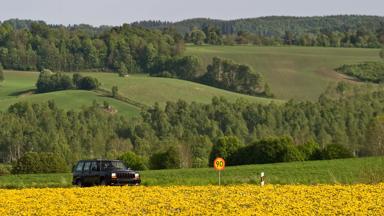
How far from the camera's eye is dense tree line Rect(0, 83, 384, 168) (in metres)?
146

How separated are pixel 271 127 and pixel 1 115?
5080cm

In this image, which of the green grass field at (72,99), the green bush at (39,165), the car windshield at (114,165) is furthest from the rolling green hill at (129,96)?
the car windshield at (114,165)

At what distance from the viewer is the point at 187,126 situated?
173125mm

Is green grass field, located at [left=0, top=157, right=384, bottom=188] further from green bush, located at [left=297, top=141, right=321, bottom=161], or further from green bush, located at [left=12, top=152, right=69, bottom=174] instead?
green bush, located at [left=12, top=152, right=69, bottom=174]

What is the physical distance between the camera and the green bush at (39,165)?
8556cm

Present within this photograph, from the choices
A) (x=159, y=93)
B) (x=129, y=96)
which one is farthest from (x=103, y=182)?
(x=159, y=93)

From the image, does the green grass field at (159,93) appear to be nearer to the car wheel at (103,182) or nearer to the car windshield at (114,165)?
the car windshield at (114,165)

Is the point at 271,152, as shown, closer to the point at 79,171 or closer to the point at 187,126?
the point at 79,171

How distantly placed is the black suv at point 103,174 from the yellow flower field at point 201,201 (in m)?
4.02

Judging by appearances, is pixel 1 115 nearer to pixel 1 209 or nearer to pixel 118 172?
pixel 118 172

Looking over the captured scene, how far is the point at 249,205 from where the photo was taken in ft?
108

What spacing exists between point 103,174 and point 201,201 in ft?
43.2

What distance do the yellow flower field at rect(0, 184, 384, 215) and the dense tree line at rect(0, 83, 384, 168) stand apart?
90.1m

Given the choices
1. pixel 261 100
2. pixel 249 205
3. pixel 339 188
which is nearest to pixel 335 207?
pixel 249 205
